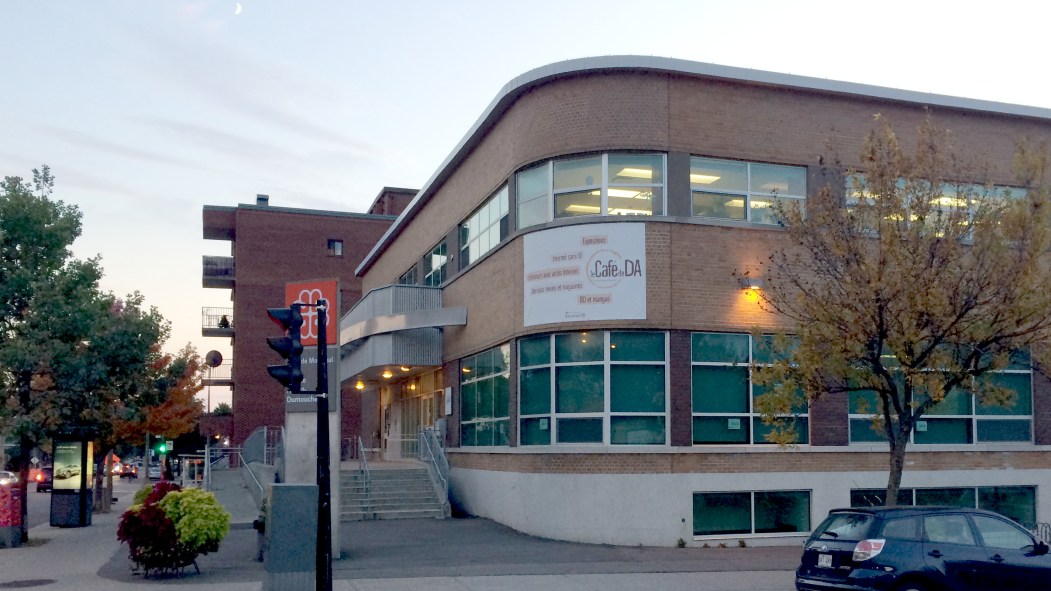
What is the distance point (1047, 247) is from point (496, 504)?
42.5ft

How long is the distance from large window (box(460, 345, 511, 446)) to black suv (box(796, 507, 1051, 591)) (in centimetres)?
1182

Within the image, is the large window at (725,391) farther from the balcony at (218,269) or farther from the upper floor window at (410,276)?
the balcony at (218,269)

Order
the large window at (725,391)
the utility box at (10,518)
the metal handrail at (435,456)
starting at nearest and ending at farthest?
the utility box at (10,518) → the large window at (725,391) → the metal handrail at (435,456)

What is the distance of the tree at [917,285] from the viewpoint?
15.8 m

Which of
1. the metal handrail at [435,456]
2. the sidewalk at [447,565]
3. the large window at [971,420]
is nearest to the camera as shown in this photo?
the sidewalk at [447,565]

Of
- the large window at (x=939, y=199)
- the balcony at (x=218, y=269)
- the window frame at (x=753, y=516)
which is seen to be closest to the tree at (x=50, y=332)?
the window frame at (x=753, y=516)

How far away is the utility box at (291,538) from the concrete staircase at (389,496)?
11.4 metres

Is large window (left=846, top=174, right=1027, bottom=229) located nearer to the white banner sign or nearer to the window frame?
the white banner sign

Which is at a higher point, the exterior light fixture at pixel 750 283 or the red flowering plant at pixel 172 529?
the exterior light fixture at pixel 750 283

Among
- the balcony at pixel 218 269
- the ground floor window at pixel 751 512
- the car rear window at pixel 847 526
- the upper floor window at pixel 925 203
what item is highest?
the balcony at pixel 218 269

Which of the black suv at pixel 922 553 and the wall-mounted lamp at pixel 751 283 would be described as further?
the wall-mounted lamp at pixel 751 283

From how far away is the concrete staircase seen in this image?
1019 inches

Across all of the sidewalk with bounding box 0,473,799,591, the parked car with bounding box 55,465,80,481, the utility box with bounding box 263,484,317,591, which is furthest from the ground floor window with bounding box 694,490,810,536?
the parked car with bounding box 55,465,80,481

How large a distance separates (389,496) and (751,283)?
36.0 ft
